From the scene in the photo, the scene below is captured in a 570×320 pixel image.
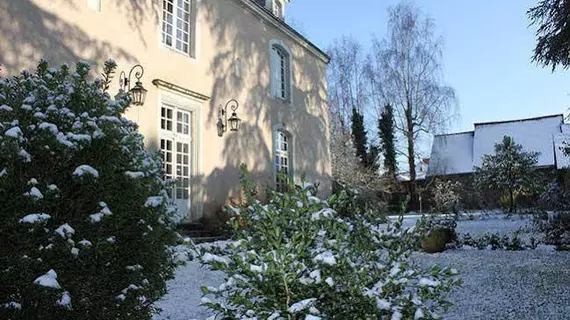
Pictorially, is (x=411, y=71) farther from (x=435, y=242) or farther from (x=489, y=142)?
(x=435, y=242)

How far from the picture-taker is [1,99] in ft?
8.09

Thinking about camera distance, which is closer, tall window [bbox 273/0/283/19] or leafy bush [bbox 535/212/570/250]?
leafy bush [bbox 535/212/570/250]

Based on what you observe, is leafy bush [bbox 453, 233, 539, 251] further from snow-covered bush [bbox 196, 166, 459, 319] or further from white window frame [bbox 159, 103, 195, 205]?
snow-covered bush [bbox 196, 166, 459, 319]

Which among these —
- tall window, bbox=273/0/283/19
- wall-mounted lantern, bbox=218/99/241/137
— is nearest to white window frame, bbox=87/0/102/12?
wall-mounted lantern, bbox=218/99/241/137

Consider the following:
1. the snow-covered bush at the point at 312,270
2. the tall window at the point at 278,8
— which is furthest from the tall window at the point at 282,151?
the snow-covered bush at the point at 312,270

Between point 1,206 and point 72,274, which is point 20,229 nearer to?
point 1,206

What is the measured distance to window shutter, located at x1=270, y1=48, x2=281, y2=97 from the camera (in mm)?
12991

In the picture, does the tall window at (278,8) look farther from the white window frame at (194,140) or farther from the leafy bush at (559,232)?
the leafy bush at (559,232)

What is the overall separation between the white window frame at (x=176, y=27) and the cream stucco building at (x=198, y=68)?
0.02m

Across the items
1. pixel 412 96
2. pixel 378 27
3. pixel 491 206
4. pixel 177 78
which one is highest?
pixel 378 27

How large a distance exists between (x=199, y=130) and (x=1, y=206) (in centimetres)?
770

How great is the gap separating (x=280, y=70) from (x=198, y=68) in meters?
4.16

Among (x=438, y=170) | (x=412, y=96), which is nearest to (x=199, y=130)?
(x=412, y=96)

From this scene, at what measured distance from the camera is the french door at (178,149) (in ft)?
29.4
